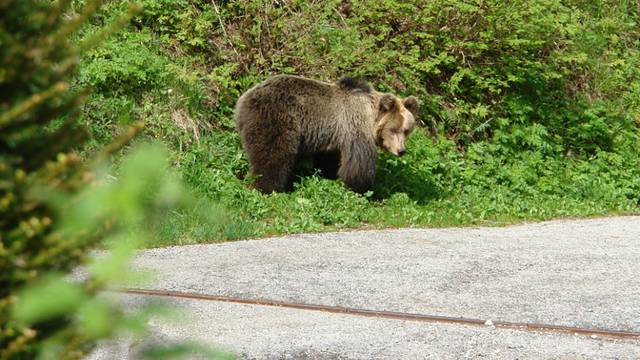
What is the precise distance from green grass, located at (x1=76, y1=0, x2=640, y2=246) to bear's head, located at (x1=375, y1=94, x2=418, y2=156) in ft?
2.35

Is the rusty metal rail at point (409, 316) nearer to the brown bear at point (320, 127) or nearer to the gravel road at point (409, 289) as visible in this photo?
the gravel road at point (409, 289)

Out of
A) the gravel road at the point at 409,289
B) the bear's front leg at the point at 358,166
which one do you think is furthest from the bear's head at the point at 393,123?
the gravel road at the point at 409,289

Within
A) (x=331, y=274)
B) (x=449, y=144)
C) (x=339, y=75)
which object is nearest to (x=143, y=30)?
(x=339, y=75)

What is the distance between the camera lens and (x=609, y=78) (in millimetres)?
17422

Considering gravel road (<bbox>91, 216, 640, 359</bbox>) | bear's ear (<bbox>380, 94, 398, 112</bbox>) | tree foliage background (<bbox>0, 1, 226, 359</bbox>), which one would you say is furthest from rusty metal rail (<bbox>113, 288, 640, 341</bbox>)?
bear's ear (<bbox>380, 94, 398, 112</bbox>)

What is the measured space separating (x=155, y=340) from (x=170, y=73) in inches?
292

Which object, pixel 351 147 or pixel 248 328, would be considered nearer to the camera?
pixel 248 328

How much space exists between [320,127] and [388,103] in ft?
3.07

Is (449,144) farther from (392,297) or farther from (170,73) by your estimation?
(392,297)

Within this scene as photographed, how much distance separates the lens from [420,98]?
596 inches

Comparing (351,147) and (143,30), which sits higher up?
(143,30)

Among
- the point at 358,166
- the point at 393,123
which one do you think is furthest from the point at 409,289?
the point at 393,123

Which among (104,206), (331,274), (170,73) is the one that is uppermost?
(104,206)

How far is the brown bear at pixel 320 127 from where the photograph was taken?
11500 mm
